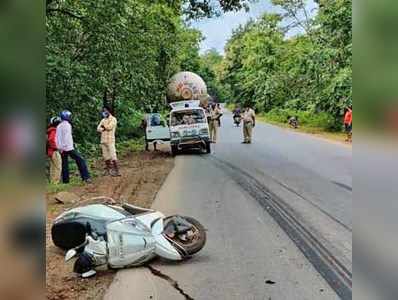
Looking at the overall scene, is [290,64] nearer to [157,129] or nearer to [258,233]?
[157,129]

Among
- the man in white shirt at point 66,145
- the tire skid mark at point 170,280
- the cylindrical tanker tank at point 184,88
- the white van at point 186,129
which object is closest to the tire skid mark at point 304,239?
the tire skid mark at point 170,280

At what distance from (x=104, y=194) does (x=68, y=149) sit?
2.71ft

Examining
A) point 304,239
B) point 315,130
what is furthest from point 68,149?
point 315,130

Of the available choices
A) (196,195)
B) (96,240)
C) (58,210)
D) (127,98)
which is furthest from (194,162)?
(96,240)

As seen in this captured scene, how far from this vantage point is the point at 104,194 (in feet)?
21.2

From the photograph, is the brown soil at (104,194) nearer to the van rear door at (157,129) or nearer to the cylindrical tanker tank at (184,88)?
the van rear door at (157,129)

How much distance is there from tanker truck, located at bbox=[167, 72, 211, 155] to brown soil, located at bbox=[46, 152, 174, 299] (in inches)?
20.6

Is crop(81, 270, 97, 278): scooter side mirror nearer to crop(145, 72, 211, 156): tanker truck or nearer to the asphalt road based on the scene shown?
the asphalt road

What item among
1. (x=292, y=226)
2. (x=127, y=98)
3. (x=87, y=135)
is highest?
(x=127, y=98)

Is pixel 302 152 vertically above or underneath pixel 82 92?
underneath
